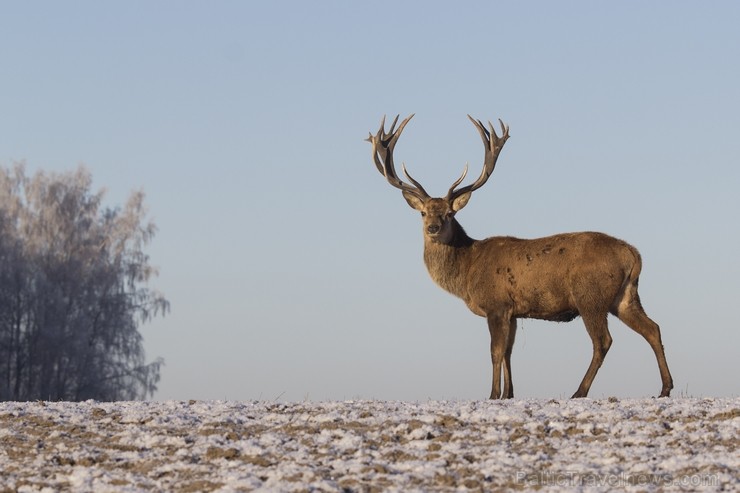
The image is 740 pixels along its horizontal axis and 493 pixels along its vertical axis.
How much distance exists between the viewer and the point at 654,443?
9070 millimetres

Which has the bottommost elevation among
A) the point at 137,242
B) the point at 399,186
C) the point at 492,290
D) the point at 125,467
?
the point at 125,467

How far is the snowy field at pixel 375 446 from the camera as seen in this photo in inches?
317

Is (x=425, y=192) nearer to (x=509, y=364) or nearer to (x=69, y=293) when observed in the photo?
(x=509, y=364)

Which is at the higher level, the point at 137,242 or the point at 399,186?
the point at 137,242

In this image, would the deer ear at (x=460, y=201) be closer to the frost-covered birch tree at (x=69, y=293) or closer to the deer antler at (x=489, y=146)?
the deer antler at (x=489, y=146)

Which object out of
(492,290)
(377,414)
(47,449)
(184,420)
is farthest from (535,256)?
(47,449)

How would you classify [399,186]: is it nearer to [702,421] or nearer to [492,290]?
[492,290]

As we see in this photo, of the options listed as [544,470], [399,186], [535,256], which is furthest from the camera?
[399,186]

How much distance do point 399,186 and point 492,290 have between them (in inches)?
85.3

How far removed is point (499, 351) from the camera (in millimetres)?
13461

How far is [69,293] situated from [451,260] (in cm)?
2591

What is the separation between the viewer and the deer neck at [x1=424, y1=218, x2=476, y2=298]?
14.7m
